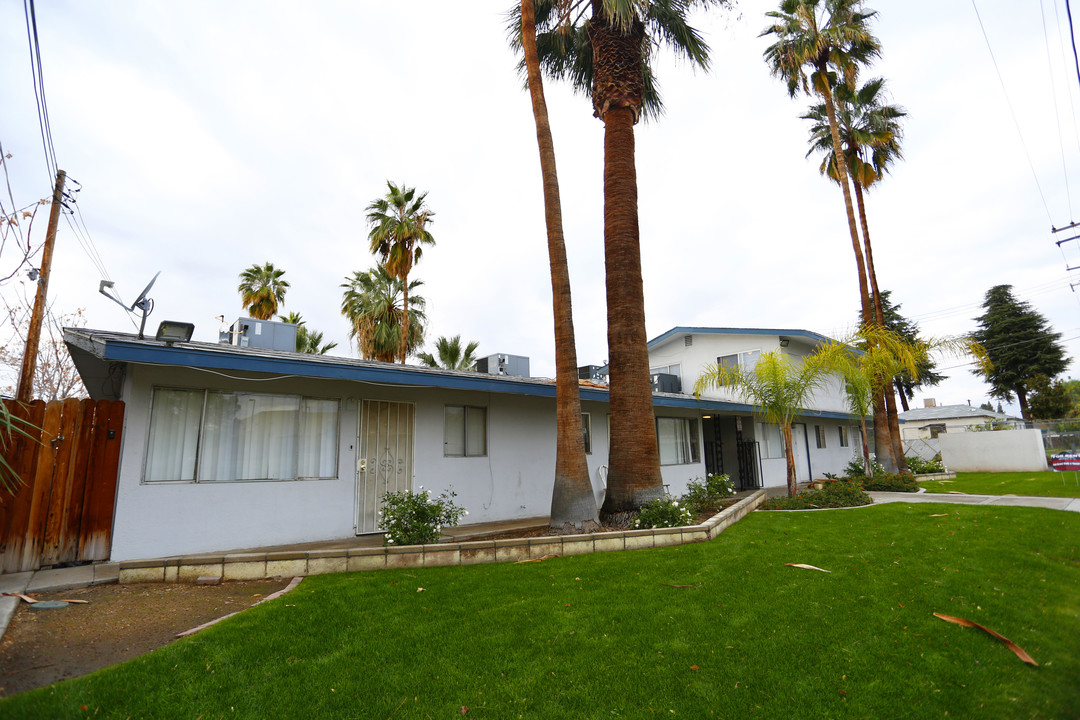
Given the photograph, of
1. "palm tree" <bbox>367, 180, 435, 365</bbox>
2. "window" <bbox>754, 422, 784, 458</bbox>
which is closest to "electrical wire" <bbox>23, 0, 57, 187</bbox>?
"palm tree" <bbox>367, 180, 435, 365</bbox>

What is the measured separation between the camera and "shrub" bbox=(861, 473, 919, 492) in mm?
16391

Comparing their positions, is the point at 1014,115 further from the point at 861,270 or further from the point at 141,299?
the point at 141,299

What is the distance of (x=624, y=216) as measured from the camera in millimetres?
10117

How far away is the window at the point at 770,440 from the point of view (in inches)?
818

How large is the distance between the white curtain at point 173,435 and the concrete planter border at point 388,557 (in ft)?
5.28

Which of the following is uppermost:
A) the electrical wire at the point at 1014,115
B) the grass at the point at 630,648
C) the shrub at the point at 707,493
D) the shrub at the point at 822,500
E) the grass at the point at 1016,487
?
the electrical wire at the point at 1014,115

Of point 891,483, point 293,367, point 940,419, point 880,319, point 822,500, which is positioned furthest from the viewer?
point 940,419

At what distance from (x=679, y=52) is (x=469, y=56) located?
4.87 m

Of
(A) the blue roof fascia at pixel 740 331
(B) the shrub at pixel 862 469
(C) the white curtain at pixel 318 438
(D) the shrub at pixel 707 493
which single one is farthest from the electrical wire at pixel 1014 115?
(C) the white curtain at pixel 318 438

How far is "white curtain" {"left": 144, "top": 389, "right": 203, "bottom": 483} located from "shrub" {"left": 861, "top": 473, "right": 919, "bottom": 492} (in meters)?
18.7

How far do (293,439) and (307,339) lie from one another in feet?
63.4

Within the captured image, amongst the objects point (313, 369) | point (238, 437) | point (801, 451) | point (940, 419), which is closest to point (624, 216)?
point (313, 369)

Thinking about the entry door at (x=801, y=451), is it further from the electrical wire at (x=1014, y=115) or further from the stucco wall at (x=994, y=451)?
the electrical wire at (x=1014, y=115)

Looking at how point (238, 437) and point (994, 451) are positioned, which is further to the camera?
point (994, 451)
